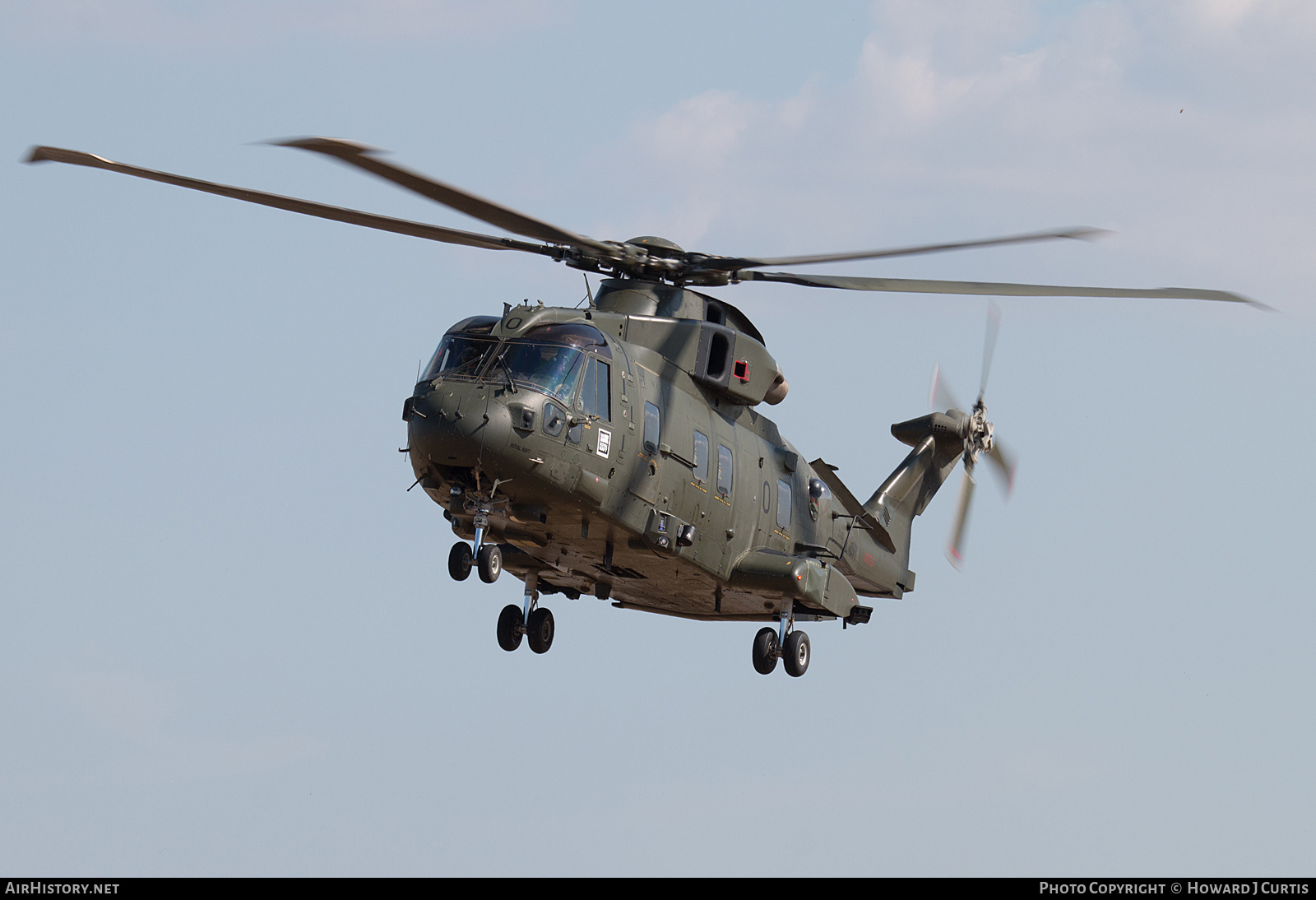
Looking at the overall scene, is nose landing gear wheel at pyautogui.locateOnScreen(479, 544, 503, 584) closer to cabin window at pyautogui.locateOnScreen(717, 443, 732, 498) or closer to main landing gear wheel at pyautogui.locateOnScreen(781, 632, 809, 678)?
cabin window at pyautogui.locateOnScreen(717, 443, 732, 498)

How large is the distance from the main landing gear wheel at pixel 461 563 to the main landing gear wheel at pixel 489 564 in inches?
5.3

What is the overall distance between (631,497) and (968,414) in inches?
466

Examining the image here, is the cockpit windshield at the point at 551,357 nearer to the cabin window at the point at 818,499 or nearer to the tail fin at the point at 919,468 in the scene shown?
the cabin window at the point at 818,499

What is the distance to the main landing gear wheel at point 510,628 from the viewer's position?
91.8ft

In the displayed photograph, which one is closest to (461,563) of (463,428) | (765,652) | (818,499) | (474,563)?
(474,563)

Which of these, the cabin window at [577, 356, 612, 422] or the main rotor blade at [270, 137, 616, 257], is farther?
the cabin window at [577, 356, 612, 422]

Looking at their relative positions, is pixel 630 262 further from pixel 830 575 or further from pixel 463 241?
pixel 830 575

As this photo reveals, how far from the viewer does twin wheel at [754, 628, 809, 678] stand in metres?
28.4

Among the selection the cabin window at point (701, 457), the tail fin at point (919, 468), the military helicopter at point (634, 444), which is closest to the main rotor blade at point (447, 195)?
the military helicopter at point (634, 444)

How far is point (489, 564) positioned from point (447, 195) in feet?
16.5

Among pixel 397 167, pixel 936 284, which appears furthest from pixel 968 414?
pixel 397 167

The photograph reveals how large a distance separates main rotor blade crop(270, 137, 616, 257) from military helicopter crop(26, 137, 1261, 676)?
4cm

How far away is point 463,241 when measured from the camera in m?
25.4

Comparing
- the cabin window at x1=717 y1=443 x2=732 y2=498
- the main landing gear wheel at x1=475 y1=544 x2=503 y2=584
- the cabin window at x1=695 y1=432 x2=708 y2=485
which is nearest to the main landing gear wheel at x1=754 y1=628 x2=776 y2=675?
the cabin window at x1=717 y1=443 x2=732 y2=498
